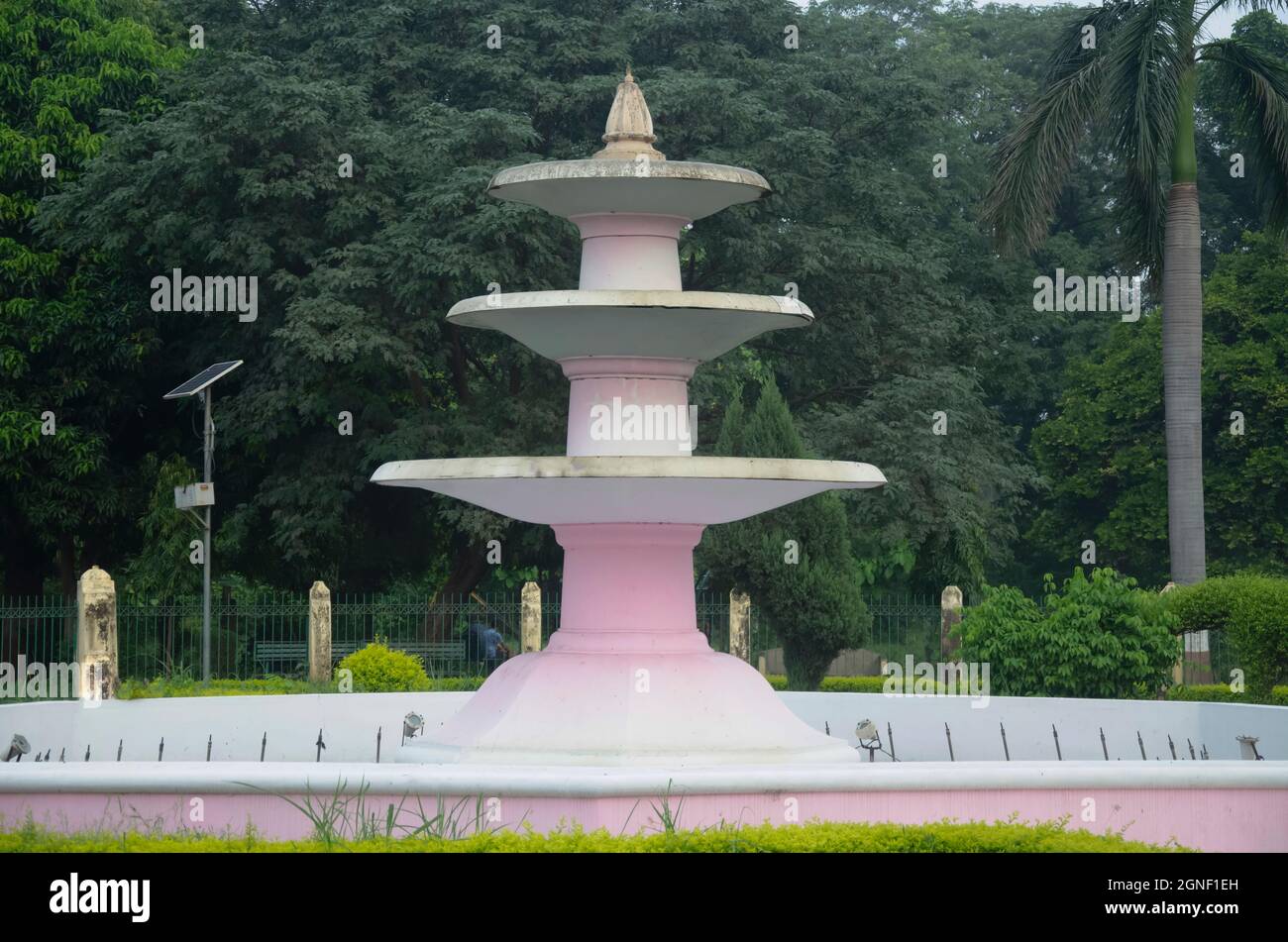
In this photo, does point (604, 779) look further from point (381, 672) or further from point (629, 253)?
point (381, 672)

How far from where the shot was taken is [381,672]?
76.2 feet

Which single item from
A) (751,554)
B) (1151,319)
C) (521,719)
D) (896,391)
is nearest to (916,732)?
(521,719)

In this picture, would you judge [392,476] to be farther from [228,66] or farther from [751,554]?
[228,66]

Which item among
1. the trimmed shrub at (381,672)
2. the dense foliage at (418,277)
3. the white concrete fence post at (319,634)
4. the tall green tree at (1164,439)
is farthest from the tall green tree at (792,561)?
the tall green tree at (1164,439)

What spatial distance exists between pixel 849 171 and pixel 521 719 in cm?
2138

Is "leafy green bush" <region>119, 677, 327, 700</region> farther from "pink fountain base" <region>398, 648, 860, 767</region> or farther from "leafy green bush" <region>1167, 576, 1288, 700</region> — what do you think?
"leafy green bush" <region>1167, 576, 1288, 700</region>

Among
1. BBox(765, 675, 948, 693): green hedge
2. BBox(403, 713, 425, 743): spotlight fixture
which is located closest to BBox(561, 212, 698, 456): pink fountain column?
BBox(403, 713, 425, 743): spotlight fixture

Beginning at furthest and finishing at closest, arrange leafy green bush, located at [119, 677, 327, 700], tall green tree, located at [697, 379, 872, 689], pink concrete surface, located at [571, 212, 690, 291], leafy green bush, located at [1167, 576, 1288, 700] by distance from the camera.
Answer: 1. tall green tree, located at [697, 379, 872, 689]
2. leafy green bush, located at [119, 677, 327, 700]
3. leafy green bush, located at [1167, 576, 1288, 700]
4. pink concrete surface, located at [571, 212, 690, 291]

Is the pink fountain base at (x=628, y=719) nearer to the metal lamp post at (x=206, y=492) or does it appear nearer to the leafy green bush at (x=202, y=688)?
the leafy green bush at (x=202, y=688)

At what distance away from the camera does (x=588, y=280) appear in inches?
544

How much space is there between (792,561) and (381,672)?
5.93 m

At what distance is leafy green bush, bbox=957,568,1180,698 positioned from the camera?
18.8m

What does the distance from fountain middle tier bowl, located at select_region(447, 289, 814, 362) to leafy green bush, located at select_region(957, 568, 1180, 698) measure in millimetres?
6563

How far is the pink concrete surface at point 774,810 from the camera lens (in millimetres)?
10344
